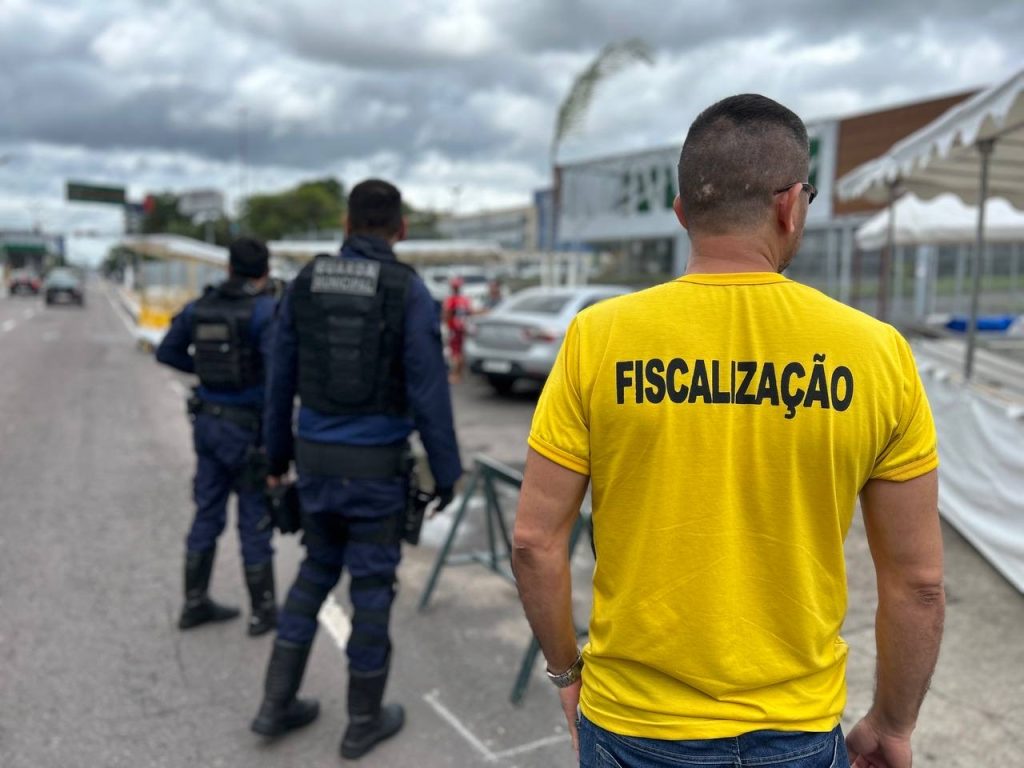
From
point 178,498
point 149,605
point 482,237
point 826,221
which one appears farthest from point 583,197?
point 482,237

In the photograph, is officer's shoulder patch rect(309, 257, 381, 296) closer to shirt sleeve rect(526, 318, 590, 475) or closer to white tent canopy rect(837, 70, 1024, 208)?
shirt sleeve rect(526, 318, 590, 475)

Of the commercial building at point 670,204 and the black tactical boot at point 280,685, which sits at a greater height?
the commercial building at point 670,204

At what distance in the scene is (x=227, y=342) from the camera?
156 inches

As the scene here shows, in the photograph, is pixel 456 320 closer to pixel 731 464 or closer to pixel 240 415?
pixel 240 415

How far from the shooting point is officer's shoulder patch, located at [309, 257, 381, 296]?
296 centimetres

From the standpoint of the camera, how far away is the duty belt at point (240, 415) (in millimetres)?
3992

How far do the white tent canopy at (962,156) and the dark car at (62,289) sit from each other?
1544 inches

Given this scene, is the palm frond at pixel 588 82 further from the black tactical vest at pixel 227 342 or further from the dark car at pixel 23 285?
the dark car at pixel 23 285

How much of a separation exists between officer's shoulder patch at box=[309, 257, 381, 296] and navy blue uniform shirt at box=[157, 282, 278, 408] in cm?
99

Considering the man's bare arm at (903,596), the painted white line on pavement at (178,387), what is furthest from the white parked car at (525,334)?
the man's bare arm at (903,596)

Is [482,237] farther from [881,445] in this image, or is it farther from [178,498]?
[881,445]

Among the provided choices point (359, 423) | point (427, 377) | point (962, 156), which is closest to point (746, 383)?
point (427, 377)

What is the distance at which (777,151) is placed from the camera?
57.0 inches

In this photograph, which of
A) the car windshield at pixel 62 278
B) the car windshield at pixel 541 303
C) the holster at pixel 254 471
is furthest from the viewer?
the car windshield at pixel 62 278
